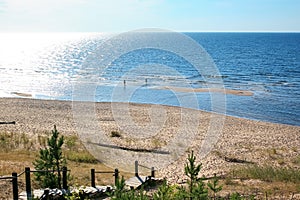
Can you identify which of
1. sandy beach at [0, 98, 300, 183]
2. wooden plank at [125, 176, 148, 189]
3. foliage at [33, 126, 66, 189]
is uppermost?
foliage at [33, 126, 66, 189]

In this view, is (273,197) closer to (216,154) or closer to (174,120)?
(216,154)

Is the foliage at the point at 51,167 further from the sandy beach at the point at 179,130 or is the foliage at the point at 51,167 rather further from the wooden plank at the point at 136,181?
the sandy beach at the point at 179,130

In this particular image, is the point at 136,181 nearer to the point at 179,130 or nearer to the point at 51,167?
the point at 51,167

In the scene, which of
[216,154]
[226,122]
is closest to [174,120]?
[226,122]

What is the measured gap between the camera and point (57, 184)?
1059 cm

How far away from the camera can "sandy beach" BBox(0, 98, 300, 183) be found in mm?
19141

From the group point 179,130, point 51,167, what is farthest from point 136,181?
point 179,130

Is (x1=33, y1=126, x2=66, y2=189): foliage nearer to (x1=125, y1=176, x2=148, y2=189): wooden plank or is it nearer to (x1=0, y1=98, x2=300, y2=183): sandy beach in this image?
(x1=125, y1=176, x2=148, y2=189): wooden plank

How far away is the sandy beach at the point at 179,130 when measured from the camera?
1914 centimetres

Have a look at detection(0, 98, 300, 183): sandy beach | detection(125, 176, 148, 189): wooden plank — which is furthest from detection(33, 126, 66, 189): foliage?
detection(0, 98, 300, 183): sandy beach

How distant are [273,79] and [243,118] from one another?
2816cm

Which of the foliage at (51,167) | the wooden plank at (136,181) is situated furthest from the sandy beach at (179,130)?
the foliage at (51,167)

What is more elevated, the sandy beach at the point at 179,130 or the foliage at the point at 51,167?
the foliage at the point at 51,167

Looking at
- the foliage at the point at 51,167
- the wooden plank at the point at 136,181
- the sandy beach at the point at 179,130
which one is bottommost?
the sandy beach at the point at 179,130
